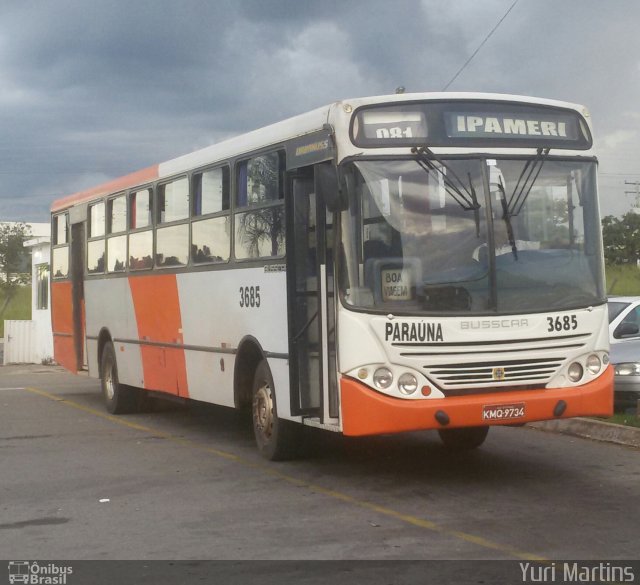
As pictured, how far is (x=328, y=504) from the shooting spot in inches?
377

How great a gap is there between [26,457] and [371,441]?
12.1 ft

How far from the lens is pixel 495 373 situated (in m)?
10.1

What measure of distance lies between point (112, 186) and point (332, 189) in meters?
8.22

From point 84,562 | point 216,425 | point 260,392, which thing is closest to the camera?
point 84,562

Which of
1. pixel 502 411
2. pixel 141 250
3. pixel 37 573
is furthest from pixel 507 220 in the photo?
pixel 141 250

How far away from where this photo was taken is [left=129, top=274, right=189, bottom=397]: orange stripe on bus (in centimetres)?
1472

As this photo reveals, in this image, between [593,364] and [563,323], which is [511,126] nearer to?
[563,323]

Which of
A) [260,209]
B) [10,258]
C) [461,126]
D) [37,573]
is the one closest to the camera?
[37,573]

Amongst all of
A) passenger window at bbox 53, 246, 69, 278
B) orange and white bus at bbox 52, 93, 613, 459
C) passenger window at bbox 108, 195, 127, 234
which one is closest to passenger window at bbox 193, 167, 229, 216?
orange and white bus at bbox 52, 93, 613, 459

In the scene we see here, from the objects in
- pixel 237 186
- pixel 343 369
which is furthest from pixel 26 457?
pixel 343 369

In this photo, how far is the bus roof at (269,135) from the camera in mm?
10445

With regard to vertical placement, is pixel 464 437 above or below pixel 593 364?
below

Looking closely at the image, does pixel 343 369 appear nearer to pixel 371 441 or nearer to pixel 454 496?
pixel 454 496

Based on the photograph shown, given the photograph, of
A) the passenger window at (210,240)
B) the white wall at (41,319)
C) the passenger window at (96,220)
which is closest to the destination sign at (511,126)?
the passenger window at (210,240)
